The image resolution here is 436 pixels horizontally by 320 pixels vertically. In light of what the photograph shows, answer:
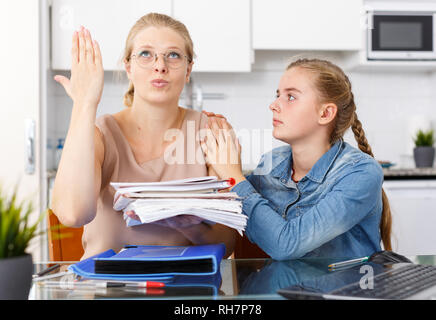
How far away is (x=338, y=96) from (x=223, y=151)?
0.38 meters

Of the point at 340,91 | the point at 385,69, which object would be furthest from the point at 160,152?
the point at 385,69

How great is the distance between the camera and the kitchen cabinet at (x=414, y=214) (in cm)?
272

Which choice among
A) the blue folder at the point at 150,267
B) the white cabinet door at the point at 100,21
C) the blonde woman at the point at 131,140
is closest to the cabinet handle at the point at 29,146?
the white cabinet door at the point at 100,21

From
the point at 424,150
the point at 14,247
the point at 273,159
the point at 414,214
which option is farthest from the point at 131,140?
the point at 424,150

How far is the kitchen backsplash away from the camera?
313cm

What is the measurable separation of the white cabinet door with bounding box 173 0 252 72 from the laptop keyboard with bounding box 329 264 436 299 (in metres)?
2.27

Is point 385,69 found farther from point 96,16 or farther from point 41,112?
point 41,112

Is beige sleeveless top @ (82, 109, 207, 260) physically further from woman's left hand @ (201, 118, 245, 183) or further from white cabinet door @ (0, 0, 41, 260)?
white cabinet door @ (0, 0, 41, 260)

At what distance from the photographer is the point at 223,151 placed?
119 centimetres

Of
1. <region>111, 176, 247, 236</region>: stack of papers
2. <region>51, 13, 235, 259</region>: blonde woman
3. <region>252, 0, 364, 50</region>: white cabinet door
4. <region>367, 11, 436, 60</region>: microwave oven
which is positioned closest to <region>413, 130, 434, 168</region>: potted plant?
<region>367, 11, 436, 60</region>: microwave oven

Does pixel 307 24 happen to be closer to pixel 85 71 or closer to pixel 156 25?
pixel 156 25

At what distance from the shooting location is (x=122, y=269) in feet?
2.43

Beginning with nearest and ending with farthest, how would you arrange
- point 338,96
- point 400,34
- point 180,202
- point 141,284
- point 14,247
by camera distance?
point 14,247 < point 141,284 < point 180,202 < point 338,96 < point 400,34
